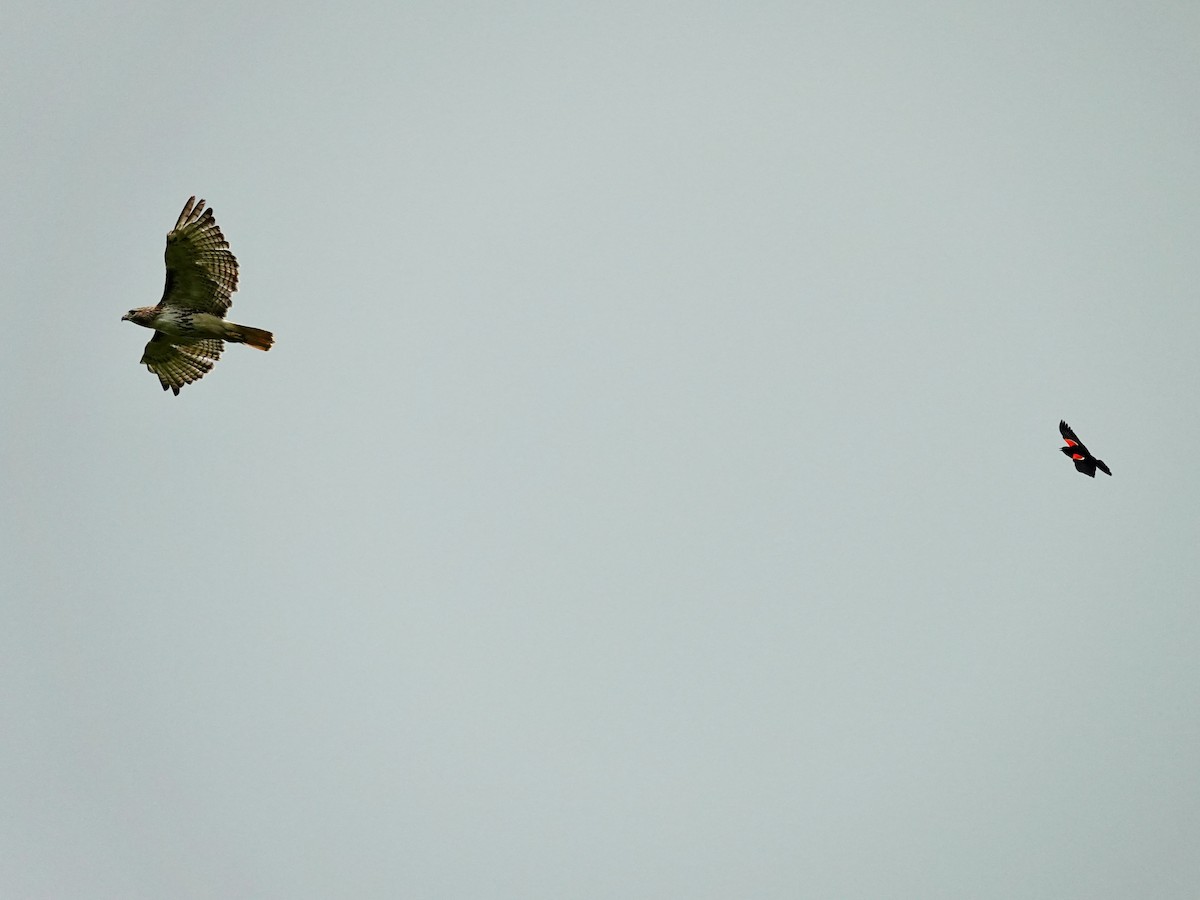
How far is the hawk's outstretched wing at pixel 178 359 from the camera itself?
25.2 meters

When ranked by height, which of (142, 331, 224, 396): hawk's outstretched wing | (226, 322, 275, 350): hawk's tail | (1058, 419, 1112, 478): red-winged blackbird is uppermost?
(142, 331, 224, 396): hawk's outstretched wing

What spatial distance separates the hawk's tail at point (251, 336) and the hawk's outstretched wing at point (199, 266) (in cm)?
39

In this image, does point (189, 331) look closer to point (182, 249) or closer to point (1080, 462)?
point (182, 249)

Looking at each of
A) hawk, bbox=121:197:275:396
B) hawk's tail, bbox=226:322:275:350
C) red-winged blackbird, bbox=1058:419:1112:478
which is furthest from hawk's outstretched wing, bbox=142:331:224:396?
red-winged blackbird, bbox=1058:419:1112:478

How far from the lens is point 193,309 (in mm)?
24141

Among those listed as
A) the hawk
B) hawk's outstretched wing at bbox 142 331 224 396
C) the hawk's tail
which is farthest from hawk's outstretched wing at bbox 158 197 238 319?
hawk's outstretched wing at bbox 142 331 224 396

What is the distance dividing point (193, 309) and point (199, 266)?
113 cm

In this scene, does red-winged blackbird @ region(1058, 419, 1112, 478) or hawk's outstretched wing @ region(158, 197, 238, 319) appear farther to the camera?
red-winged blackbird @ region(1058, 419, 1112, 478)

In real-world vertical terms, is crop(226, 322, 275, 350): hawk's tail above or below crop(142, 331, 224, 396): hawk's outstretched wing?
below

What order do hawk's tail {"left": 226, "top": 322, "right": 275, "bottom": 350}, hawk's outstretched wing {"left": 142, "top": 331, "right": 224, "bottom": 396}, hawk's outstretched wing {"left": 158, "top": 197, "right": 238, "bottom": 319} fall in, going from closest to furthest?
hawk's outstretched wing {"left": 158, "top": 197, "right": 238, "bottom": 319} → hawk's tail {"left": 226, "top": 322, "right": 275, "bottom": 350} → hawk's outstretched wing {"left": 142, "top": 331, "right": 224, "bottom": 396}

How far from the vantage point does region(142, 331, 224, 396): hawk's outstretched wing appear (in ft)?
82.5

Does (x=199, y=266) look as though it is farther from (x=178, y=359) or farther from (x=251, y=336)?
(x=178, y=359)

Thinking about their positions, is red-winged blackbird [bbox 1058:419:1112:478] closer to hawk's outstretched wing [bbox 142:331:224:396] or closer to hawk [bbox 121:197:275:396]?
hawk [bbox 121:197:275:396]

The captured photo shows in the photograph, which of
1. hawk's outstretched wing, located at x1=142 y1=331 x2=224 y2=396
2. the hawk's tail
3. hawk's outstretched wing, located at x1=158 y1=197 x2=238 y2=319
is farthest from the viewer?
hawk's outstretched wing, located at x1=142 y1=331 x2=224 y2=396
